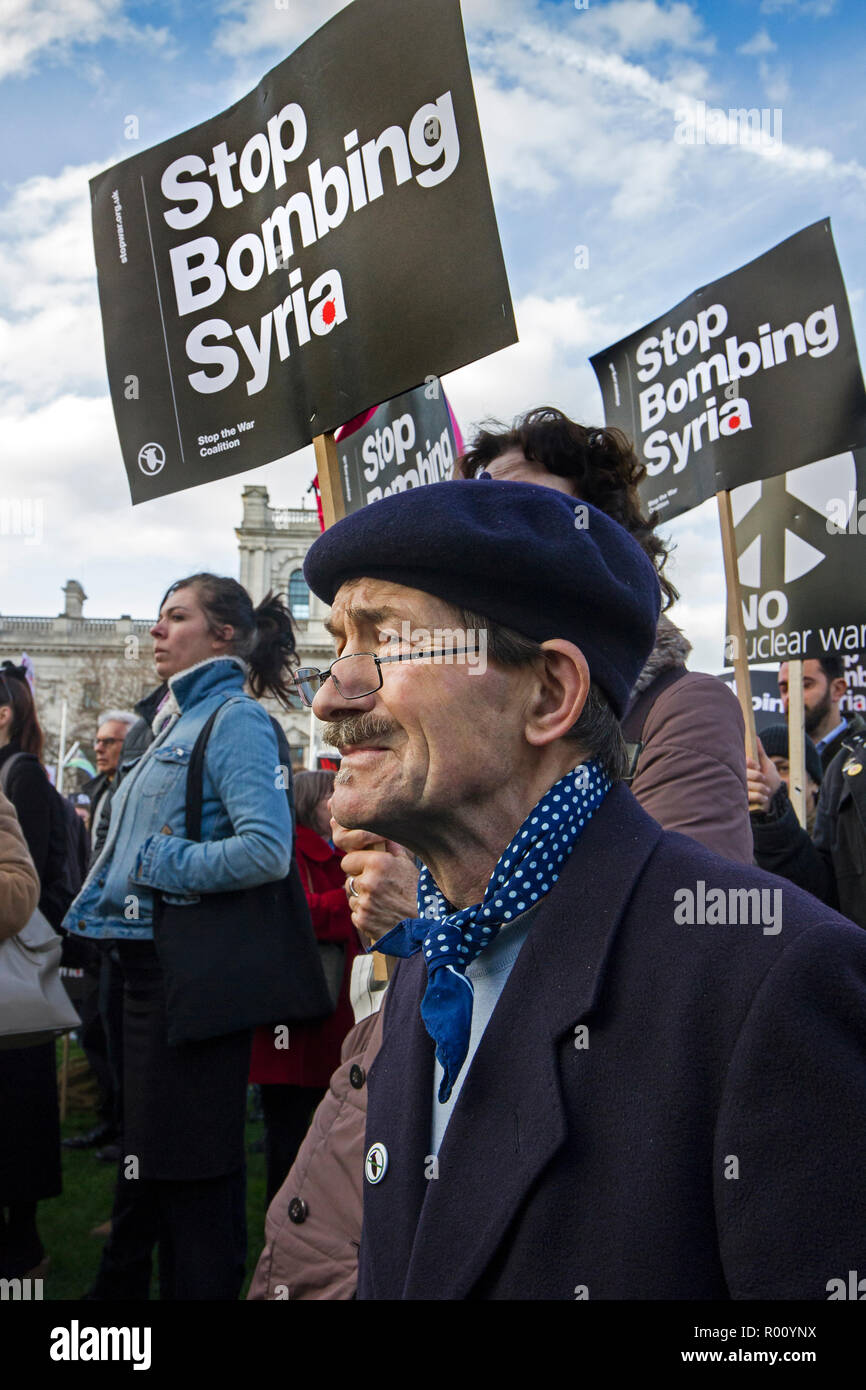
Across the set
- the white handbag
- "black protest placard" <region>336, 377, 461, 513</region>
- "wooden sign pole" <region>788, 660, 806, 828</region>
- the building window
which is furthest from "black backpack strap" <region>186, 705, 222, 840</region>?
the building window

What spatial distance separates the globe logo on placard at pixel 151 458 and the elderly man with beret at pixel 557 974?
1.93 metres

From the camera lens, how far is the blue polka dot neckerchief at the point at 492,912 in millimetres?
1458

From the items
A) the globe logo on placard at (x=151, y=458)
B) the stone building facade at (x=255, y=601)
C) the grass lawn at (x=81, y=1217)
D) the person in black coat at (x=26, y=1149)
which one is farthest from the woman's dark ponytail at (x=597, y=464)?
the stone building facade at (x=255, y=601)

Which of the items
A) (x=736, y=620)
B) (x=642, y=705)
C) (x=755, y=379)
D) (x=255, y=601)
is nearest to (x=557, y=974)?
(x=642, y=705)

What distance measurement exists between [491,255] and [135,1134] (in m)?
2.58

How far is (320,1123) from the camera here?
2.10 m

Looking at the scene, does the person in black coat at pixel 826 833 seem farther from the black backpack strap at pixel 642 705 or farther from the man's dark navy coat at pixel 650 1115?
the man's dark navy coat at pixel 650 1115

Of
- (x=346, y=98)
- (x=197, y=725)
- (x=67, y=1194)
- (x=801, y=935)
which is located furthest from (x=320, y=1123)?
(x=67, y=1194)

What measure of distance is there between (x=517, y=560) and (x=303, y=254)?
1981mm

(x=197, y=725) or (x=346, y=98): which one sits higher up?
(x=346, y=98)

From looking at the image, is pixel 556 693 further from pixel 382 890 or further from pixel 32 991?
pixel 32 991

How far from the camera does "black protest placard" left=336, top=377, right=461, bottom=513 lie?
3791 mm

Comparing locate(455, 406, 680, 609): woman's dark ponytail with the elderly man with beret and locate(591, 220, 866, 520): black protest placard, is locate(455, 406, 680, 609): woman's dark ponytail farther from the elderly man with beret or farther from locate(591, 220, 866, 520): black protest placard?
locate(591, 220, 866, 520): black protest placard
